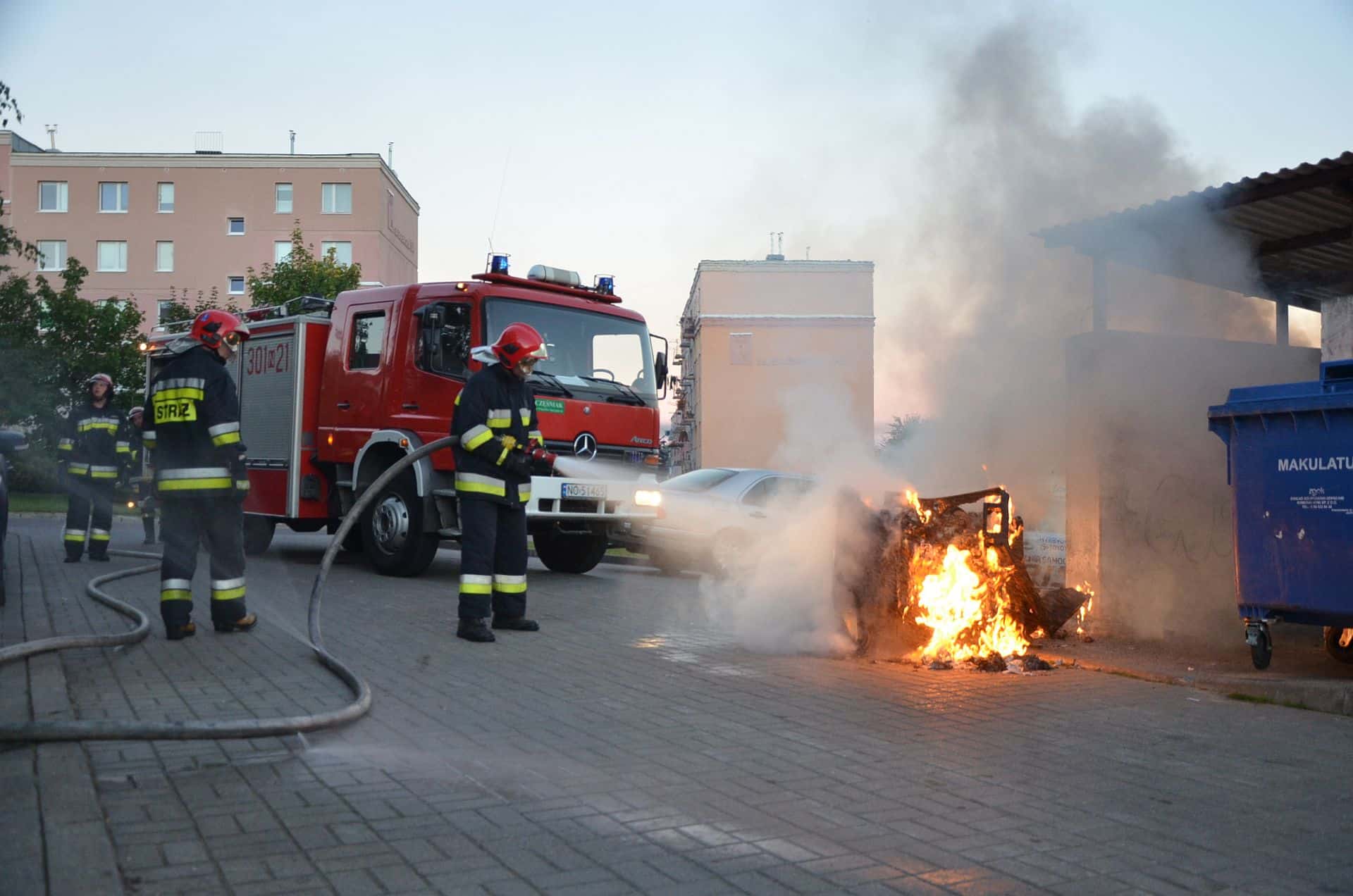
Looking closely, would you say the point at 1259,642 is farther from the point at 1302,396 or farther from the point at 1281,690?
the point at 1302,396

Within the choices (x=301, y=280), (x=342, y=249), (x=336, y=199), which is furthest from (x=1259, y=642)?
(x=336, y=199)

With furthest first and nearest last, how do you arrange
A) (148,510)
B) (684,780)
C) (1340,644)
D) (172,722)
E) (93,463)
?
(148,510)
(93,463)
(1340,644)
(172,722)
(684,780)

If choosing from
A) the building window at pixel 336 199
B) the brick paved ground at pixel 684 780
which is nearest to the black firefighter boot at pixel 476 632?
the brick paved ground at pixel 684 780

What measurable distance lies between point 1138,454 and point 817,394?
2.73m

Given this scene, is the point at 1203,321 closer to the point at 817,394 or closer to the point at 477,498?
the point at 817,394

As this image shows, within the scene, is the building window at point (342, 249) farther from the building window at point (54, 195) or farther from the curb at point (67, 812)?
the curb at point (67, 812)

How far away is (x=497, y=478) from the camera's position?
7.88 metres

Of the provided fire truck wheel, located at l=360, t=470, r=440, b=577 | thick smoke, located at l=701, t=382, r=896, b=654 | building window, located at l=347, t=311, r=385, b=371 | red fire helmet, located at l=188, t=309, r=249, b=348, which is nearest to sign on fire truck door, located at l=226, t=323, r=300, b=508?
building window, located at l=347, t=311, r=385, b=371

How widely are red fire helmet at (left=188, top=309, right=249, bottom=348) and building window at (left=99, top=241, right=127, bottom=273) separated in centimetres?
5014

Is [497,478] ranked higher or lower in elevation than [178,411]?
lower

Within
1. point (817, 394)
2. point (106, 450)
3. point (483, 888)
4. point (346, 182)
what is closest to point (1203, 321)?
point (817, 394)

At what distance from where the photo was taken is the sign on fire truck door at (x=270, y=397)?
1255 cm

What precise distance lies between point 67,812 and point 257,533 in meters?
11.2

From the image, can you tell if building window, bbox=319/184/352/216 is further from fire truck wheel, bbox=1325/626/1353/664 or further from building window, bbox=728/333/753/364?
fire truck wheel, bbox=1325/626/1353/664
